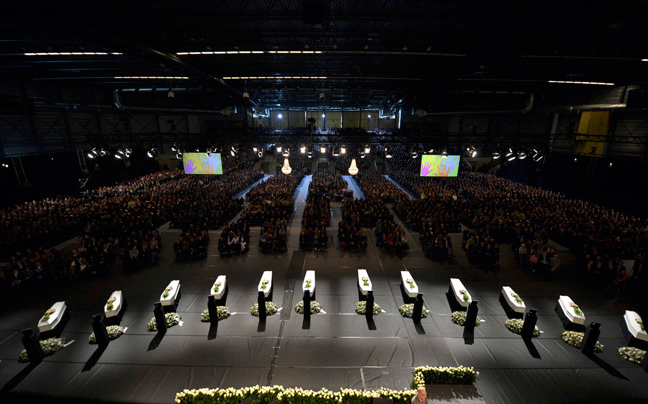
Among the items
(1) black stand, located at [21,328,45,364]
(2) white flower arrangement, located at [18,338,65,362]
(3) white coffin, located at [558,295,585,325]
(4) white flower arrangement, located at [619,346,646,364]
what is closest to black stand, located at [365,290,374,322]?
(3) white coffin, located at [558,295,585,325]

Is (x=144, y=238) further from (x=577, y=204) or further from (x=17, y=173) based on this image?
(x=577, y=204)

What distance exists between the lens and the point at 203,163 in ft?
60.5

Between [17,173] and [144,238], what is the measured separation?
46.3ft

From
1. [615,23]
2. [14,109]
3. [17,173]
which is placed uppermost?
[615,23]

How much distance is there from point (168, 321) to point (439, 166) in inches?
704

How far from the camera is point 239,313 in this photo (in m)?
7.84

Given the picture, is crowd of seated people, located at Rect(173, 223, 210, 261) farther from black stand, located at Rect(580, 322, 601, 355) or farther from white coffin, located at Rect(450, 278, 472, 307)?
black stand, located at Rect(580, 322, 601, 355)

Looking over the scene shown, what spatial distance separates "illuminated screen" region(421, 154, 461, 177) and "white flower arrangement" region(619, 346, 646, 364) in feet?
42.4

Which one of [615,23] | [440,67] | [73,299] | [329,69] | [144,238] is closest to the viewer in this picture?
[615,23]

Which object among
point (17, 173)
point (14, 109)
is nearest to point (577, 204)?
point (14, 109)

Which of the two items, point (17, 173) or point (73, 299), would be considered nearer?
point (73, 299)

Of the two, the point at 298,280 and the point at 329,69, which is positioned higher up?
the point at 329,69

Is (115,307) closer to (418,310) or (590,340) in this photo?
(418,310)

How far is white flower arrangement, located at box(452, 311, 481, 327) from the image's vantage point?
24.4ft
